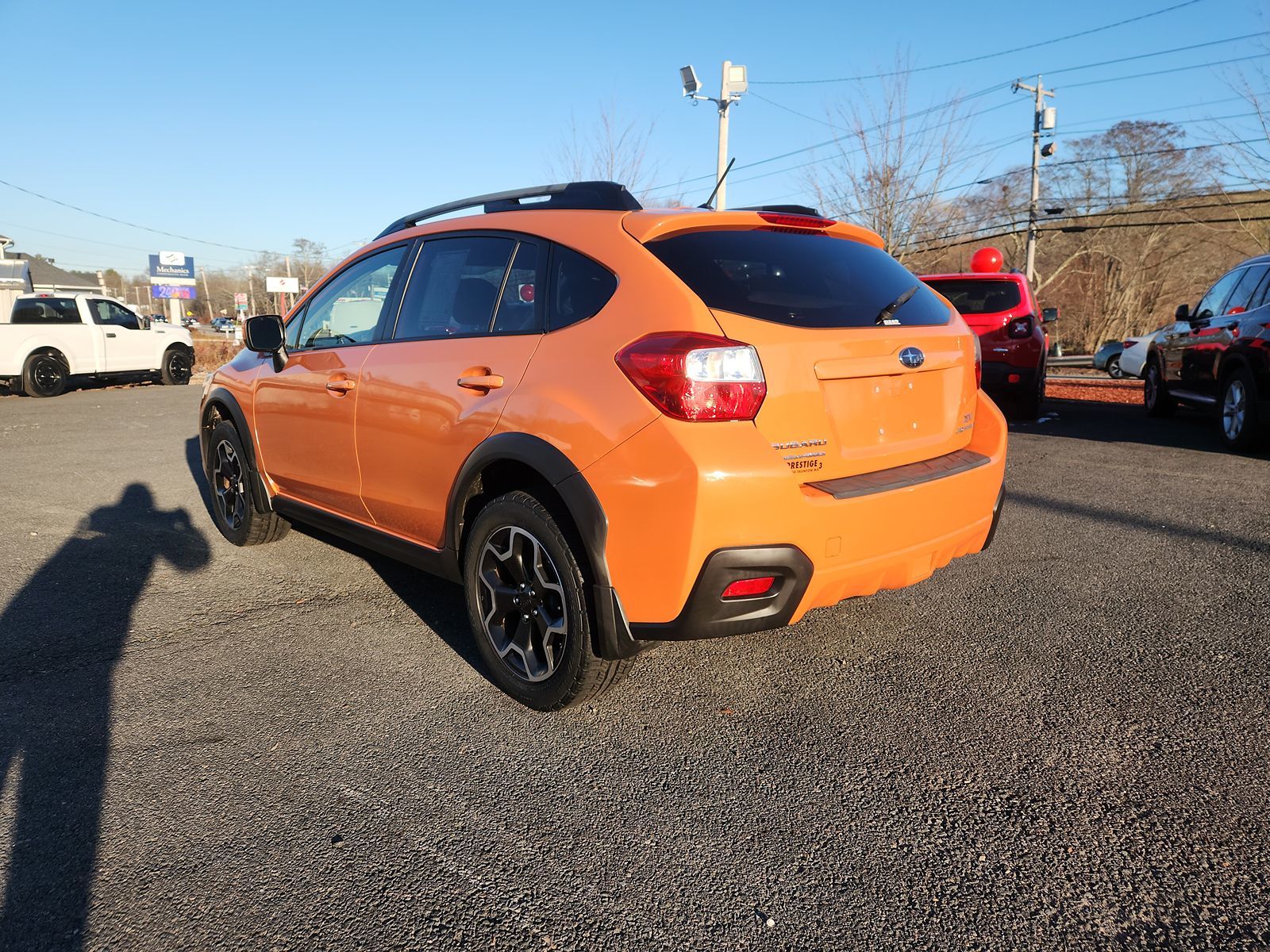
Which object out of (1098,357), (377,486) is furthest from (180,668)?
(1098,357)

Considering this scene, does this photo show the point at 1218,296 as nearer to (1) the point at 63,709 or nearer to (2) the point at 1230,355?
(2) the point at 1230,355

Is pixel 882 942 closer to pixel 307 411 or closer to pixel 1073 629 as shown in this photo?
pixel 1073 629

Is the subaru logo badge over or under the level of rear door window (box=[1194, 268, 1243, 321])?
under

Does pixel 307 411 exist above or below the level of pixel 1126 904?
above

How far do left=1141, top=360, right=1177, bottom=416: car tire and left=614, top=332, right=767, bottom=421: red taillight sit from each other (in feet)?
31.5

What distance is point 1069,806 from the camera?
2.40m

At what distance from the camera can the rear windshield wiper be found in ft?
9.91

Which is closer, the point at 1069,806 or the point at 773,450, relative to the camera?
the point at 1069,806

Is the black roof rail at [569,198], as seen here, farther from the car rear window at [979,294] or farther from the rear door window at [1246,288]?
the rear door window at [1246,288]

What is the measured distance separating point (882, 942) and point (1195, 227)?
39.3 m

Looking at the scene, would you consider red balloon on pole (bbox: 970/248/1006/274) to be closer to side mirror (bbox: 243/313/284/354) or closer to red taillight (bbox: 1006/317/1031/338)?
red taillight (bbox: 1006/317/1031/338)

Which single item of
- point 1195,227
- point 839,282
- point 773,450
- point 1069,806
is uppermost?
point 1195,227

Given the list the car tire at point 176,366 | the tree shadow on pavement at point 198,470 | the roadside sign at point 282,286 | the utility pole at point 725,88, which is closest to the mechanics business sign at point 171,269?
the roadside sign at point 282,286

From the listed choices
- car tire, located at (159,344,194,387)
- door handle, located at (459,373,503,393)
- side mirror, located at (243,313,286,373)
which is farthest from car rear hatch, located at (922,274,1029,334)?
car tire, located at (159,344,194,387)
